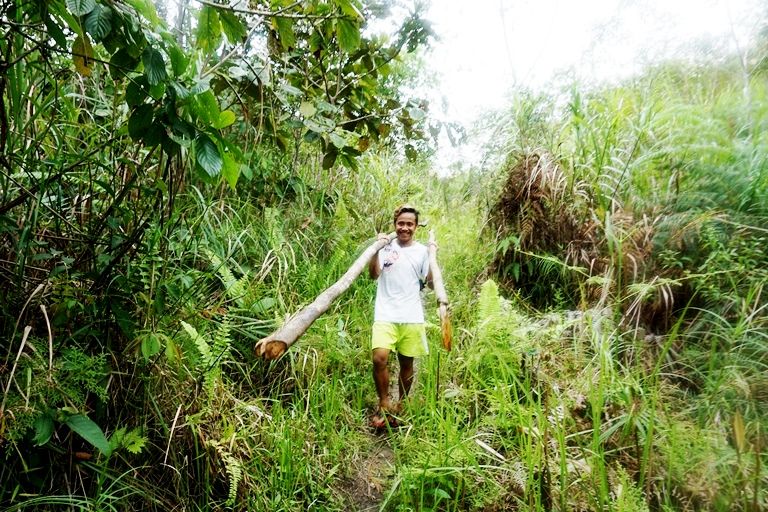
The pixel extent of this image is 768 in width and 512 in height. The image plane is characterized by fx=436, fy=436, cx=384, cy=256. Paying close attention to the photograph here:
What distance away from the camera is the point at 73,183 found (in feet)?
8.16

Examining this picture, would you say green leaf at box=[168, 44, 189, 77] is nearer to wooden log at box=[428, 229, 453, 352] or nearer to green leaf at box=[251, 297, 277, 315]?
wooden log at box=[428, 229, 453, 352]

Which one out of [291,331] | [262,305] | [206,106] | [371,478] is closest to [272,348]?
[291,331]

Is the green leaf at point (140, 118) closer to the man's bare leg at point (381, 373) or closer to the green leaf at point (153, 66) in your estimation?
the green leaf at point (153, 66)

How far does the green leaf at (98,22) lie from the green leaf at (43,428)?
159cm

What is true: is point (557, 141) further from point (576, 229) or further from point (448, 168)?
point (448, 168)

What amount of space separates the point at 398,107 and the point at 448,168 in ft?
18.6

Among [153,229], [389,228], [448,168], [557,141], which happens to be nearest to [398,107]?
[153,229]

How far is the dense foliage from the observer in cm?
186

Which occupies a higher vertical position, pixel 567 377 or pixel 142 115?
pixel 142 115

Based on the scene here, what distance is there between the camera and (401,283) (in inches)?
145

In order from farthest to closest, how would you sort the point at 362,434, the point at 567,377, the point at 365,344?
1. the point at 365,344
2. the point at 362,434
3. the point at 567,377

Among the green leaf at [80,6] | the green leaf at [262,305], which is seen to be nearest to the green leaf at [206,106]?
the green leaf at [80,6]

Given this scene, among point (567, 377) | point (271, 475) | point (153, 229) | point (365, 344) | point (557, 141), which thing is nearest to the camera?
point (271, 475)

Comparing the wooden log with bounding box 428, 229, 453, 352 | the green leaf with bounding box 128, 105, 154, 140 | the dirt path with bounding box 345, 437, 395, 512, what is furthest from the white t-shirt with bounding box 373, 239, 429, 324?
the green leaf with bounding box 128, 105, 154, 140
